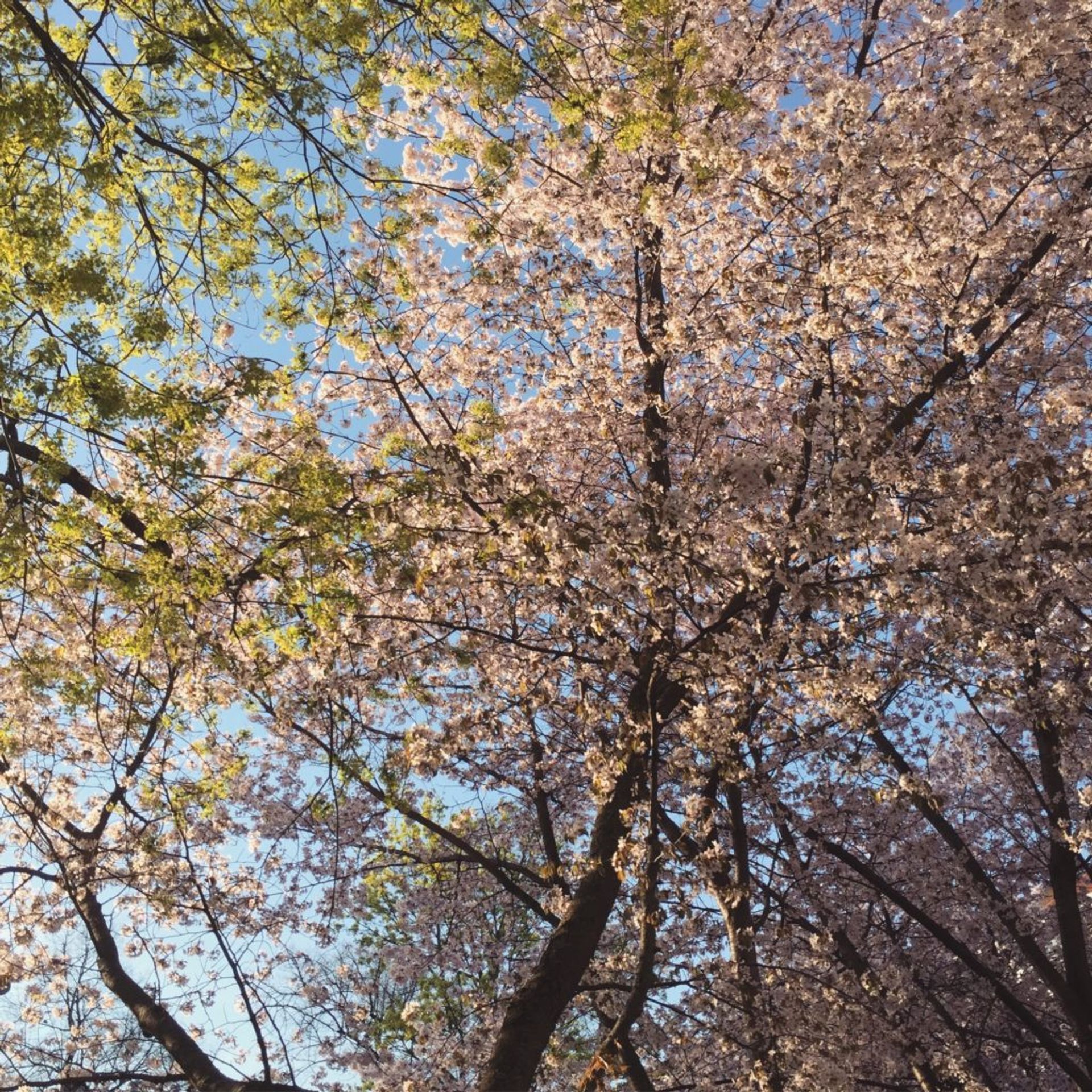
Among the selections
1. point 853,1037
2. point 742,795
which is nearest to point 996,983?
point 853,1037

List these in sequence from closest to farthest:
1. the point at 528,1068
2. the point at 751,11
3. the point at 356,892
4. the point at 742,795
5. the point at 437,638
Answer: the point at 528,1068, the point at 437,638, the point at 751,11, the point at 742,795, the point at 356,892

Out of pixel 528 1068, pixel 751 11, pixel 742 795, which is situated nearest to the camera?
pixel 528 1068

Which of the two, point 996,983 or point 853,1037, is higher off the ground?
point 996,983

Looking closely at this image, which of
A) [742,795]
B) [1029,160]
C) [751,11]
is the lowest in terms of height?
[742,795]

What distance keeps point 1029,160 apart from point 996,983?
309 inches

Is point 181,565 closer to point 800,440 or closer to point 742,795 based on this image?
point 800,440

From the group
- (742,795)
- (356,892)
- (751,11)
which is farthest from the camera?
(356,892)

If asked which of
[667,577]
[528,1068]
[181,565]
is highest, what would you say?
[667,577]

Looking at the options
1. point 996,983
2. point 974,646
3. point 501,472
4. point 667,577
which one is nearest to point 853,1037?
point 996,983

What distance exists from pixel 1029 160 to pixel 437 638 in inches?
258

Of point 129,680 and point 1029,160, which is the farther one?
point 129,680

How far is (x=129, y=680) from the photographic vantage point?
981cm

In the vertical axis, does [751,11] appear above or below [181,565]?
above

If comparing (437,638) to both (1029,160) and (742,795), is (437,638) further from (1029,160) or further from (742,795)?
(1029,160)
